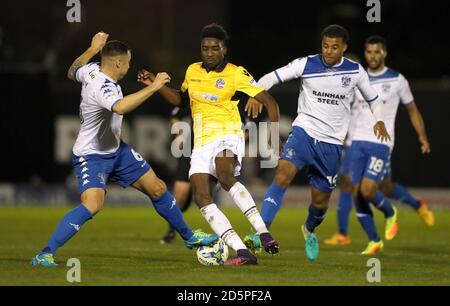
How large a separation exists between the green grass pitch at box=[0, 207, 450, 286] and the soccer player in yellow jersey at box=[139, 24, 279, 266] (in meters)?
0.45

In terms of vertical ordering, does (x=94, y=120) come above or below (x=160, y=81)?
below

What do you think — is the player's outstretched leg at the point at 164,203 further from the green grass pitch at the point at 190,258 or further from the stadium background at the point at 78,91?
the stadium background at the point at 78,91

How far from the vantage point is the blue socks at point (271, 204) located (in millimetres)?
11750

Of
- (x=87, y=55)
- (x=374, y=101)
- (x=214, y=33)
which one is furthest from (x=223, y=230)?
(x=374, y=101)

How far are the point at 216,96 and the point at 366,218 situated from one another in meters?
3.86

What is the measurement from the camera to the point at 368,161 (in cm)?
1462

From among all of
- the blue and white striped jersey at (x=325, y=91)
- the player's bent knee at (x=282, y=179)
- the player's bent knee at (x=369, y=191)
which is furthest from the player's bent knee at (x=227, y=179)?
the player's bent knee at (x=369, y=191)

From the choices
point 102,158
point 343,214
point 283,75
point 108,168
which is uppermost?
point 283,75

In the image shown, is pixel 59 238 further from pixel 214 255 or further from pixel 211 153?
pixel 211 153

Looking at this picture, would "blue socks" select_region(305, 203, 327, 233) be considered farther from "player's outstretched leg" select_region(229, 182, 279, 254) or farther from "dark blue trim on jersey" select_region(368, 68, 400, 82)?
"dark blue trim on jersey" select_region(368, 68, 400, 82)

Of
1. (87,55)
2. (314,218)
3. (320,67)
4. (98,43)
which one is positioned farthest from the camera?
(314,218)

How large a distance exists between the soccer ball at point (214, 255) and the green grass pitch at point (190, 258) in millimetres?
146

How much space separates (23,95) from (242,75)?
11.9 meters

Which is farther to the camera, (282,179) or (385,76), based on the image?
(385,76)
